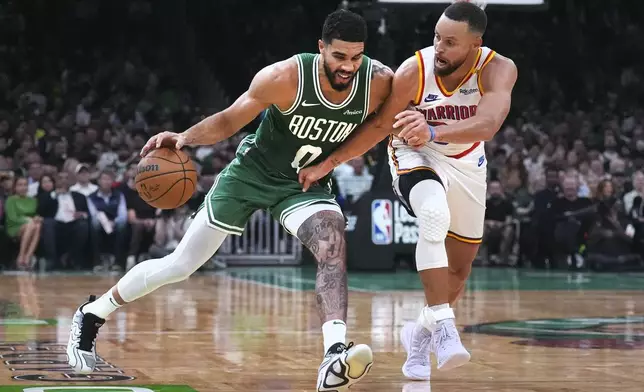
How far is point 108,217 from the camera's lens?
14758mm

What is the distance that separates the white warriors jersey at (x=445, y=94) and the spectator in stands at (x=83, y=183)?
31.1ft

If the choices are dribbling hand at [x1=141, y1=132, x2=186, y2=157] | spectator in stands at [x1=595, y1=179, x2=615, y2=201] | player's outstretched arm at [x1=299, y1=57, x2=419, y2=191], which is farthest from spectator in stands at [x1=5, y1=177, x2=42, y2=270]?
player's outstretched arm at [x1=299, y1=57, x2=419, y2=191]

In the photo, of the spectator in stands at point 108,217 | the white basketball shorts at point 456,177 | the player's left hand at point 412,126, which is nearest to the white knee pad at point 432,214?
the white basketball shorts at point 456,177

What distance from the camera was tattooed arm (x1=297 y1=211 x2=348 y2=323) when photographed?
5137 millimetres

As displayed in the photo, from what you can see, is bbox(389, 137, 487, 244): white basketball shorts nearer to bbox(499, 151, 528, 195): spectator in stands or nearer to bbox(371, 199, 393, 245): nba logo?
bbox(371, 199, 393, 245): nba logo

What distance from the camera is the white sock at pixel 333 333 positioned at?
4949 millimetres

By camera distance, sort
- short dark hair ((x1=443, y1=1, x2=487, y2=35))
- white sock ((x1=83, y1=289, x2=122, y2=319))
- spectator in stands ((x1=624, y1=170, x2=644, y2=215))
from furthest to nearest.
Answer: spectator in stands ((x1=624, y1=170, x2=644, y2=215)) → white sock ((x1=83, y1=289, x2=122, y2=319)) → short dark hair ((x1=443, y1=1, x2=487, y2=35))

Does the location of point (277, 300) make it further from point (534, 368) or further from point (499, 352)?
point (534, 368)

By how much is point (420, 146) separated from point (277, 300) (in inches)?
193

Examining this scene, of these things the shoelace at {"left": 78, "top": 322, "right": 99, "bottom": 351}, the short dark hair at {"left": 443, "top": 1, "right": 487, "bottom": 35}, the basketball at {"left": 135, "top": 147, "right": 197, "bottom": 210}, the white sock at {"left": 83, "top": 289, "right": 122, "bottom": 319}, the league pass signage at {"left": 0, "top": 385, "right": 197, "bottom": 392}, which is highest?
the short dark hair at {"left": 443, "top": 1, "right": 487, "bottom": 35}

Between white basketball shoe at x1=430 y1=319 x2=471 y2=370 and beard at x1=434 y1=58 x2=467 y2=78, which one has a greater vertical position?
beard at x1=434 y1=58 x2=467 y2=78

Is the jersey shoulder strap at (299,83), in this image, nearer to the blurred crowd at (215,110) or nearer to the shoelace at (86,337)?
the shoelace at (86,337)

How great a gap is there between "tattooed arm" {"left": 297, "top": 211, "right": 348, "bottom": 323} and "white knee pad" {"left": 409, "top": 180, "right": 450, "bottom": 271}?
39cm

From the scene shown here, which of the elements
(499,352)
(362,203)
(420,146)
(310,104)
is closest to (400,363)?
(499,352)
